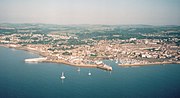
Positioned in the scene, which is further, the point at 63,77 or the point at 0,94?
the point at 63,77

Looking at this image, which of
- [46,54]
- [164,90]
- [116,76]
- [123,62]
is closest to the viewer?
[164,90]

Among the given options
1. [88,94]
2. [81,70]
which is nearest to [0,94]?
[88,94]

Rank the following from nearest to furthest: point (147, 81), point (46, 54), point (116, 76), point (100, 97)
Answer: point (100, 97), point (147, 81), point (116, 76), point (46, 54)

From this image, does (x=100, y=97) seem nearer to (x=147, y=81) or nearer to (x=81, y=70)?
(x=147, y=81)

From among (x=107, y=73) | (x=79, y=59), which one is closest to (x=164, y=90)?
(x=107, y=73)

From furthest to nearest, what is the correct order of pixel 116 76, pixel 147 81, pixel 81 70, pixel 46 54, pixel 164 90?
pixel 46 54
pixel 81 70
pixel 116 76
pixel 147 81
pixel 164 90

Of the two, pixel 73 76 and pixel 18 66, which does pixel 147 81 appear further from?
pixel 18 66
